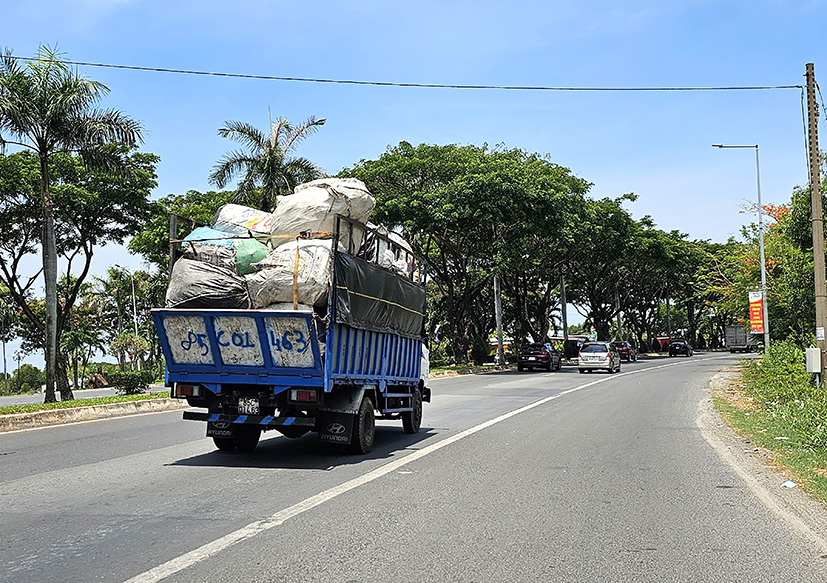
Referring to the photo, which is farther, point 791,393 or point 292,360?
point 791,393

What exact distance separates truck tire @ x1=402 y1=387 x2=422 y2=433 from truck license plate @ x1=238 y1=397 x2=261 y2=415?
4.00 metres

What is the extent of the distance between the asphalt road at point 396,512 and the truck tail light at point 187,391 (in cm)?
90

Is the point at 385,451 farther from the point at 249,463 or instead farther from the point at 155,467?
the point at 155,467

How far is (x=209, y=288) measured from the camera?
10.6m

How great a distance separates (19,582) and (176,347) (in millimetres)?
5517

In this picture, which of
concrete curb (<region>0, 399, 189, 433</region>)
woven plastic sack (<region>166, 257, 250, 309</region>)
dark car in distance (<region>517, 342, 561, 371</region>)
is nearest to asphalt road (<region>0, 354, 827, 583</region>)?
woven plastic sack (<region>166, 257, 250, 309</region>)

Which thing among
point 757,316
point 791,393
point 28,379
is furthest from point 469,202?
point 28,379

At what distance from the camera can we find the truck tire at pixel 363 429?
36.9 ft

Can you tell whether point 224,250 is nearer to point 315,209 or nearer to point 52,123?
point 315,209

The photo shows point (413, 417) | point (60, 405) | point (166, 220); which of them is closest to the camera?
point (413, 417)

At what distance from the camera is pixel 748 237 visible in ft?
132

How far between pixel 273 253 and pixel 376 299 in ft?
6.28

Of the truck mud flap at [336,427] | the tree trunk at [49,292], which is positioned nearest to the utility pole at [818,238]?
the truck mud flap at [336,427]

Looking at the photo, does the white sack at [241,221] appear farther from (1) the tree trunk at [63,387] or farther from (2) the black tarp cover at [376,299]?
(1) the tree trunk at [63,387]
